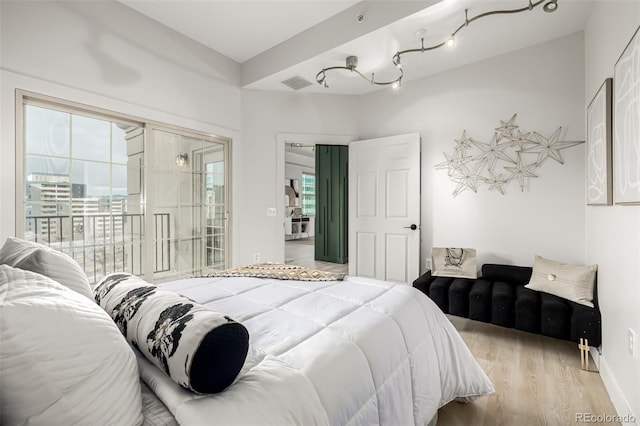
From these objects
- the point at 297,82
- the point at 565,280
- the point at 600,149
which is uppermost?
the point at 297,82

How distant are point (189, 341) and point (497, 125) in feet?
11.5

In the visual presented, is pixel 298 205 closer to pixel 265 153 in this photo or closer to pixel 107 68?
pixel 265 153

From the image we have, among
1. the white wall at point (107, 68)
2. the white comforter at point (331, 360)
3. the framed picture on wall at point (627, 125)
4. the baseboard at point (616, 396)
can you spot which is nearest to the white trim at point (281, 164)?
the white wall at point (107, 68)

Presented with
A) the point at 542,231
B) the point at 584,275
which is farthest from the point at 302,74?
the point at 584,275

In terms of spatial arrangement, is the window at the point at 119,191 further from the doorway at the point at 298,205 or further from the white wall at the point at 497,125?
the white wall at the point at 497,125

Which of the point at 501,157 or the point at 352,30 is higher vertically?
the point at 352,30

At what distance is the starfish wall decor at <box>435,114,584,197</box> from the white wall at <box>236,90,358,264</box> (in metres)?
1.77

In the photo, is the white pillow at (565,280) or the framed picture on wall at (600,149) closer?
the framed picture on wall at (600,149)

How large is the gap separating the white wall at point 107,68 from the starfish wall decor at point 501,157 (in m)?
2.70

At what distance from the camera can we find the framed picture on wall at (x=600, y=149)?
1924 millimetres

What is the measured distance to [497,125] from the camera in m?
3.22

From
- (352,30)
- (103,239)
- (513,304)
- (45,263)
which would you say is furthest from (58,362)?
(352,30)

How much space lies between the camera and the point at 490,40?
9.54ft

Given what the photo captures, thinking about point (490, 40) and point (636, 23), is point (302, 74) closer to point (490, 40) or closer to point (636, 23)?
point (490, 40)
